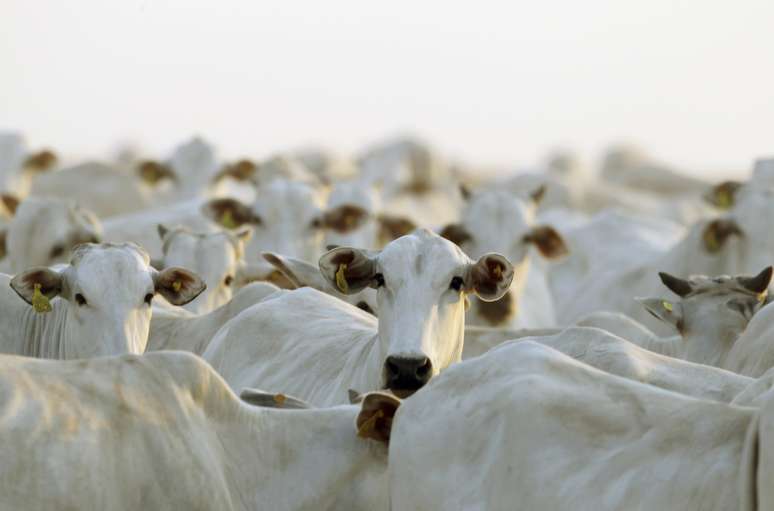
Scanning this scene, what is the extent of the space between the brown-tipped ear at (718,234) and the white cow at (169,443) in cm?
667

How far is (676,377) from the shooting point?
255 inches

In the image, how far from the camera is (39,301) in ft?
24.2

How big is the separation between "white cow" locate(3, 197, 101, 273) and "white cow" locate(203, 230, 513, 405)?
359 centimetres

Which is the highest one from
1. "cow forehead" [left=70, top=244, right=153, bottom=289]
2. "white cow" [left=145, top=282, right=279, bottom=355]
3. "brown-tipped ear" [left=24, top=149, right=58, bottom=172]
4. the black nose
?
"cow forehead" [left=70, top=244, right=153, bottom=289]

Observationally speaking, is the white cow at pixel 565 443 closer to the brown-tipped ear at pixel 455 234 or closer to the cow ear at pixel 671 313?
the cow ear at pixel 671 313

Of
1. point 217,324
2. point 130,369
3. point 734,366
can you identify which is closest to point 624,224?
point 217,324

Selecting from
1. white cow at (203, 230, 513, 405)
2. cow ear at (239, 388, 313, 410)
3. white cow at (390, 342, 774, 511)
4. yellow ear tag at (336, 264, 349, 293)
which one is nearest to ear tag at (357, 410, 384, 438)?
white cow at (390, 342, 774, 511)

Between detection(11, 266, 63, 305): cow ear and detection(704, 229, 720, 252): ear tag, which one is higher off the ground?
detection(11, 266, 63, 305): cow ear

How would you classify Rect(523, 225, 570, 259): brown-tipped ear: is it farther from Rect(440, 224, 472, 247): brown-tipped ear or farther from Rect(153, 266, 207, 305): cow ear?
Rect(153, 266, 207, 305): cow ear

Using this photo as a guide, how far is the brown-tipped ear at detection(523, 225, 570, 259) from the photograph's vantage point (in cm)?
1188

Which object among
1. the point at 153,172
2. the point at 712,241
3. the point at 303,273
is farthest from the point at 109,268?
the point at 153,172

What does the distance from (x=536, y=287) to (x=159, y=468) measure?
9219 mm

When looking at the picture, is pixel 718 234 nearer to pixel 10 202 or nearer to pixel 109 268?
pixel 10 202

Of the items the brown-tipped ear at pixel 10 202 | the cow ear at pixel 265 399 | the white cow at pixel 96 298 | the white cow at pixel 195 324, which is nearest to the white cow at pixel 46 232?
the white cow at pixel 195 324
